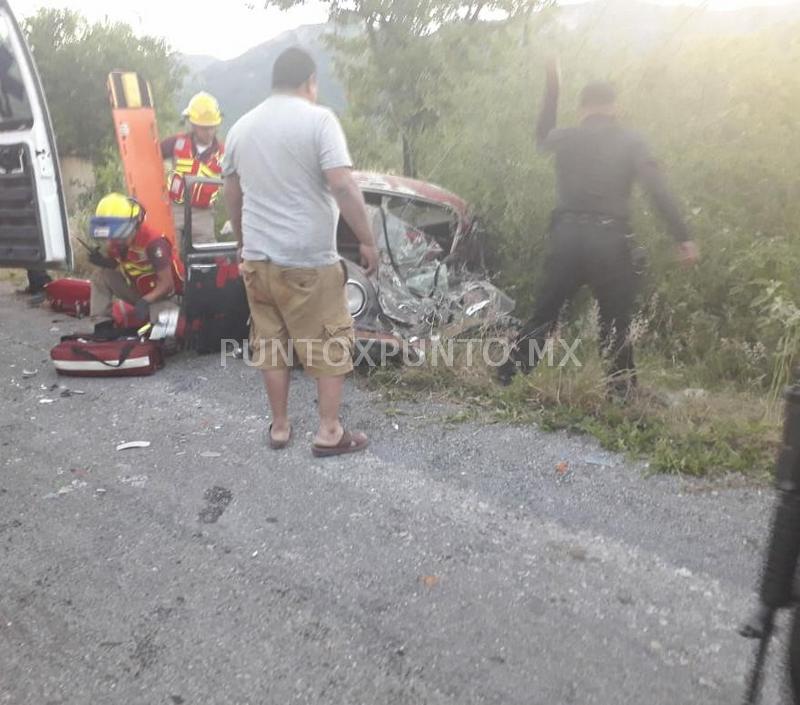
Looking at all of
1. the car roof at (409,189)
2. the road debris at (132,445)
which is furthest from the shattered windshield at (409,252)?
the road debris at (132,445)

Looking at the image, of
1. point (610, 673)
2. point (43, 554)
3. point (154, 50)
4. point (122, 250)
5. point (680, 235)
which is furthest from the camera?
point (154, 50)

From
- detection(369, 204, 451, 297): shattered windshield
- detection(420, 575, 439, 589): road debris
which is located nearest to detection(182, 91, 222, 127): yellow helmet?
detection(369, 204, 451, 297): shattered windshield

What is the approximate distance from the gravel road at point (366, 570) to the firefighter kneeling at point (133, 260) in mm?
1312

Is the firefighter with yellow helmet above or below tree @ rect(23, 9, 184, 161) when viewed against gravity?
below

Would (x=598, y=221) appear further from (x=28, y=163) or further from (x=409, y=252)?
(x=28, y=163)

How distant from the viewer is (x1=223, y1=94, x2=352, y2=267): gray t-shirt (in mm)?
3041

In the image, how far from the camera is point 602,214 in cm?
374

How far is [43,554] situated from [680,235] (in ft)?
10.3

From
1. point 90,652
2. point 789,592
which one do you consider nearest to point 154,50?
point 90,652

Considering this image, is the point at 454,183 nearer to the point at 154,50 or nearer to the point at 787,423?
the point at 787,423

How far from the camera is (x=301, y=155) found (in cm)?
306

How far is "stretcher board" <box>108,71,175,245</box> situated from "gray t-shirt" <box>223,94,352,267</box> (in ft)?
10.2

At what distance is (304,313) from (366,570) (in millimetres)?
1222

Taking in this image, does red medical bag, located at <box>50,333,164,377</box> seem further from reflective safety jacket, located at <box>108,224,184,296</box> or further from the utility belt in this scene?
the utility belt
